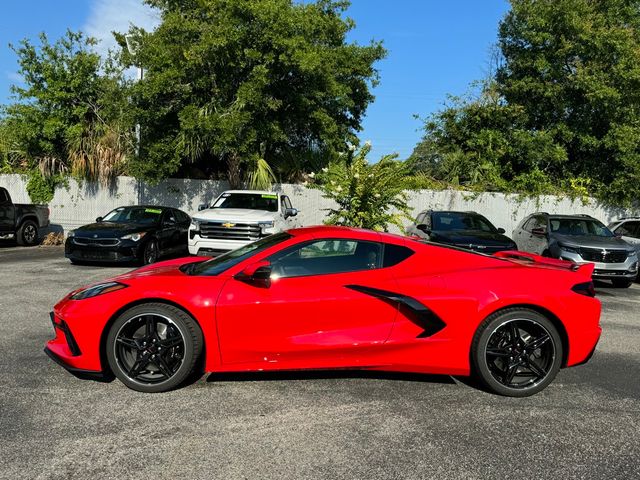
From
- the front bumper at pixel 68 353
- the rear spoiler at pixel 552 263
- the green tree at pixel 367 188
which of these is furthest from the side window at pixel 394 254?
the green tree at pixel 367 188

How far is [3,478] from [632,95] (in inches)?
841

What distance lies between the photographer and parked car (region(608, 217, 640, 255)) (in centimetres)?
1251

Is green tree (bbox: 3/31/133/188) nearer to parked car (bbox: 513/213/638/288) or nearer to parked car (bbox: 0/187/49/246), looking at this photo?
parked car (bbox: 0/187/49/246)

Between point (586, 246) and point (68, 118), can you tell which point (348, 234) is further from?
point (68, 118)

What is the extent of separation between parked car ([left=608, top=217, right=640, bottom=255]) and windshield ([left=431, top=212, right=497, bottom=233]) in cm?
308

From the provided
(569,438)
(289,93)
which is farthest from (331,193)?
(569,438)

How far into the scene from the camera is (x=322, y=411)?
3885 mm

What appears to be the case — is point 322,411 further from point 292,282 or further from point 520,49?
point 520,49

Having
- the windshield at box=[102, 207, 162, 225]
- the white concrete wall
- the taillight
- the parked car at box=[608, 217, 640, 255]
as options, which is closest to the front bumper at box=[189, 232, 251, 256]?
the windshield at box=[102, 207, 162, 225]

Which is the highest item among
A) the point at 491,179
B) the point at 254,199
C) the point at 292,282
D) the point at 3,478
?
the point at 491,179

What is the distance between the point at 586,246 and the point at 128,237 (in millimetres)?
9652

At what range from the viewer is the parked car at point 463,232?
11070mm

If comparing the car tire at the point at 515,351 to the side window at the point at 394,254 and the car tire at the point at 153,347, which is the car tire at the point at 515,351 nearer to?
the side window at the point at 394,254

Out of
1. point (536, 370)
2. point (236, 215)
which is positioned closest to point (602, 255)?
point (236, 215)
